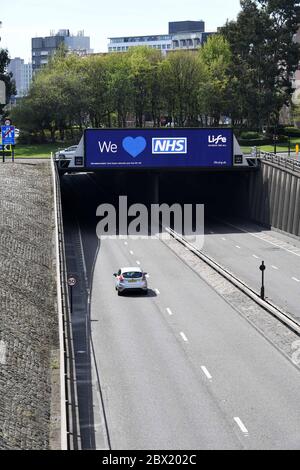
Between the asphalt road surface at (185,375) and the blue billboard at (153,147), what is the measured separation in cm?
2678

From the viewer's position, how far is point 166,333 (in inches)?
1618

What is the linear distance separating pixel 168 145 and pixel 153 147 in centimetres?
134

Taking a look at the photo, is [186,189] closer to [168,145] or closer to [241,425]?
[168,145]

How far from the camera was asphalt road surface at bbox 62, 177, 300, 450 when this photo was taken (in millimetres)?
28109

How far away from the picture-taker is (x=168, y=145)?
77812 mm

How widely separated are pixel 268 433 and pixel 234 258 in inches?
1373

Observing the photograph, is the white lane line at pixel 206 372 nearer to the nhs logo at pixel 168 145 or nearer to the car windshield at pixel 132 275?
the car windshield at pixel 132 275

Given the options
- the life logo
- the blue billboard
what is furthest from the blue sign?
Result: the life logo

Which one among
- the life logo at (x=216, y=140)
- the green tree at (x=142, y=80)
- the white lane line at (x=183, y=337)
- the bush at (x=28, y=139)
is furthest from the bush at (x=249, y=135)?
the white lane line at (x=183, y=337)

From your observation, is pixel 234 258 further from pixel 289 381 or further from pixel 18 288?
pixel 289 381

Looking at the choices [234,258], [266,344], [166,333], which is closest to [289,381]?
[266,344]

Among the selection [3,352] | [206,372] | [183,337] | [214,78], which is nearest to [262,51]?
[214,78]

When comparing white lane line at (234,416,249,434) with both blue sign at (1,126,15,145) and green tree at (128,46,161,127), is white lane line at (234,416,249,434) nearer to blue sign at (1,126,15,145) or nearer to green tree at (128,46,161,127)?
blue sign at (1,126,15,145)

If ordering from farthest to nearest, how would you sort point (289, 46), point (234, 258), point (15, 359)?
point (289, 46), point (234, 258), point (15, 359)
